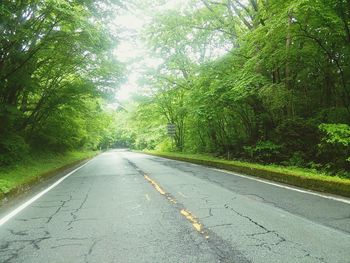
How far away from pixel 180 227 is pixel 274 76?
13.0 metres

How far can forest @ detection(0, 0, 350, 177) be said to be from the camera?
37.8 ft

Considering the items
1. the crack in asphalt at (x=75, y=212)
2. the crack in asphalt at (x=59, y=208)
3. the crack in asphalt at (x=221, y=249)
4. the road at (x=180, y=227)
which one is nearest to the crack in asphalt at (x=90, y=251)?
the road at (x=180, y=227)

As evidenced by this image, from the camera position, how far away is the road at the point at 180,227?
406cm

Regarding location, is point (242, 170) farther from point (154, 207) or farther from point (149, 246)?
point (149, 246)

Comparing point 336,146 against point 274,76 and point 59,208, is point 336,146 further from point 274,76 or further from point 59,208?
point 59,208

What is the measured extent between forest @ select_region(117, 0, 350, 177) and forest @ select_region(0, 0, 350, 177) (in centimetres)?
6

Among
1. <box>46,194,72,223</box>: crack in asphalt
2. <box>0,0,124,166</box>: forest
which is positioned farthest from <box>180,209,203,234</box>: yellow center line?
<box>0,0,124,166</box>: forest

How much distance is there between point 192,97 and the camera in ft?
60.0

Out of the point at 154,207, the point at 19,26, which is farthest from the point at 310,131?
the point at 19,26

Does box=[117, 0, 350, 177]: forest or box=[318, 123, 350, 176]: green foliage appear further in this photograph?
box=[117, 0, 350, 177]: forest

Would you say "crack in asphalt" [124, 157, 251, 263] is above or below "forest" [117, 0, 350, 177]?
below

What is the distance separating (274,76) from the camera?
54.1 ft

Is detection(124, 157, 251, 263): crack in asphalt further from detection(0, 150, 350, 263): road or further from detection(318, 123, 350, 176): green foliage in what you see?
detection(318, 123, 350, 176): green foliage

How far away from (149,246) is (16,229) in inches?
103
